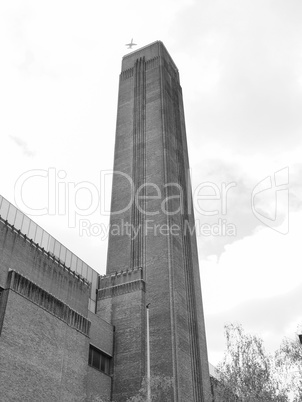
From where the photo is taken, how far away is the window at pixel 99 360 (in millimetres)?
30312

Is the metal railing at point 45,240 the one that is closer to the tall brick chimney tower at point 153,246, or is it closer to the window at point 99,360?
the tall brick chimney tower at point 153,246

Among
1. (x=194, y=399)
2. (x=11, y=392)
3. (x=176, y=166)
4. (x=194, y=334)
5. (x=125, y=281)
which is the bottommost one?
(x=11, y=392)

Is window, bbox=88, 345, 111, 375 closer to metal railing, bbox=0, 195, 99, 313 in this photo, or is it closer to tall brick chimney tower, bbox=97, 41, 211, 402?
tall brick chimney tower, bbox=97, 41, 211, 402

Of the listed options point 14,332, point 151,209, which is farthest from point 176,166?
point 14,332

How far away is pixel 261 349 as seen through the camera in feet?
107

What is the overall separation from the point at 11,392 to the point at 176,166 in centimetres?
3109

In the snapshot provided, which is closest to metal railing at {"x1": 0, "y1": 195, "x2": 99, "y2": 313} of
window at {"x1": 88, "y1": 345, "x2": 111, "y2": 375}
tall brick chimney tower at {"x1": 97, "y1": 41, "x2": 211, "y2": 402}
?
tall brick chimney tower at {"x1": 97, "y1": 41, "x2": 211, "y2": 402}

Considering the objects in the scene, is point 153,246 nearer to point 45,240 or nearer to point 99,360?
point 45,240

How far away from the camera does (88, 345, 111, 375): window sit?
99.5 feet

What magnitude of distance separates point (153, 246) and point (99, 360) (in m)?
11.5

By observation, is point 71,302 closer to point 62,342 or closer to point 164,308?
point 62,342

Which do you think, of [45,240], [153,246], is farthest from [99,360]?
[153,246]

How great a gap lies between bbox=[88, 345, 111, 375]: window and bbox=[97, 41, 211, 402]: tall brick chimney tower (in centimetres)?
66

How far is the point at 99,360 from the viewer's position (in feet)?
102
